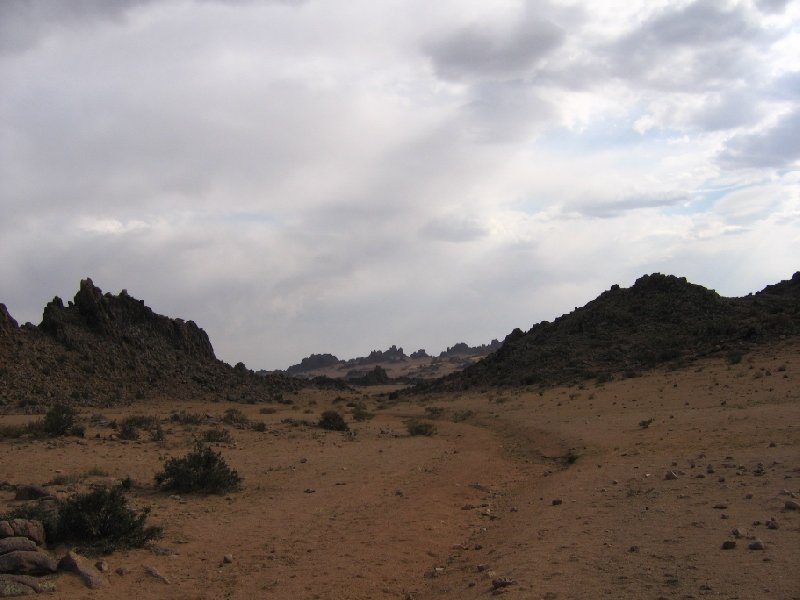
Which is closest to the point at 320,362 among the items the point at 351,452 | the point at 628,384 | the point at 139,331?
the point at 139,331

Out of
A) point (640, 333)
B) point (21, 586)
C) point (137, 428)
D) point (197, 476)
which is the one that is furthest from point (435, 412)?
point (21, 586)

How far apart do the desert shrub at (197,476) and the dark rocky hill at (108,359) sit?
23493 mm

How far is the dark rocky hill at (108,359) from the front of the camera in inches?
1506

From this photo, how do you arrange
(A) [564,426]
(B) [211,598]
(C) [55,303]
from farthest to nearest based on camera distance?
1. (C) [55,303]
2. (A) [564,426]
3. (B) [211,598]

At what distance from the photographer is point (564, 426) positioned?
82.1 ft

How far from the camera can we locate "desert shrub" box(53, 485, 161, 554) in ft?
32.3

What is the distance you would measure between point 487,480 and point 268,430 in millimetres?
13353

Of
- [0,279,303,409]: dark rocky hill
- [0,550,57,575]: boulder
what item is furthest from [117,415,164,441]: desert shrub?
[0,550,57,575]: boulder

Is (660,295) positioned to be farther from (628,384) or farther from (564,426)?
(564,426)

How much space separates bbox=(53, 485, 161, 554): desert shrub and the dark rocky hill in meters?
27.5

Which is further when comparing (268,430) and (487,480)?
(268,430)

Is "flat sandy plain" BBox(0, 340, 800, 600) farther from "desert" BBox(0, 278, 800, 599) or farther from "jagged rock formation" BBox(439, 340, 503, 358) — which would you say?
"jagged rock formation" BBox(439, 340, 503, 358)

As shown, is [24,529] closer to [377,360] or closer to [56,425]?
[56,425]

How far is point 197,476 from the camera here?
48.1 feet
